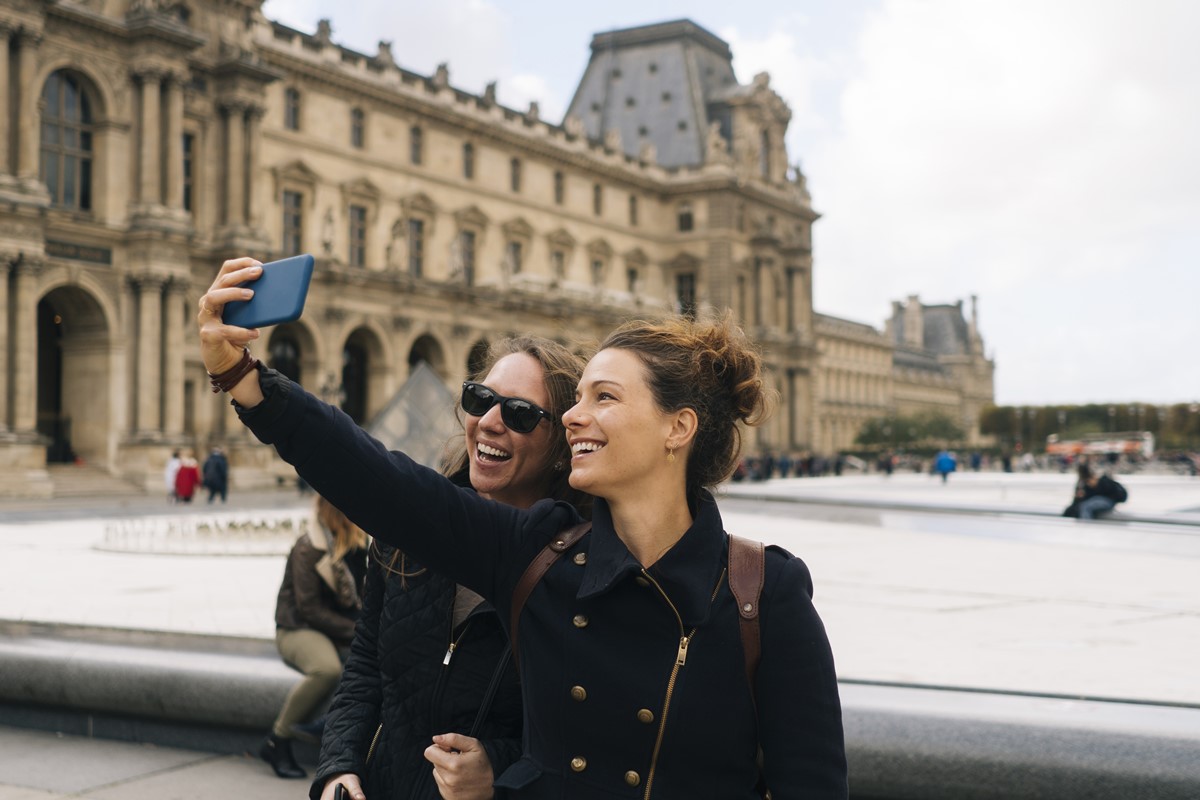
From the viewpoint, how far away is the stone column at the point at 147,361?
117 feet

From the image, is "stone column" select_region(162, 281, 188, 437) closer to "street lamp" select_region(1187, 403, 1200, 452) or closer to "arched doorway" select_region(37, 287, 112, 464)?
"arched doorway" select_region(37, 287, 112, 464)

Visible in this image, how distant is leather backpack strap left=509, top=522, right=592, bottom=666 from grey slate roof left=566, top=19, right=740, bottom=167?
70562mm

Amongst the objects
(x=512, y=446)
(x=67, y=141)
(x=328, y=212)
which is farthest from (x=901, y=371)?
(x=512, y=446)

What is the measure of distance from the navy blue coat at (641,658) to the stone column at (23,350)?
32.8 metres

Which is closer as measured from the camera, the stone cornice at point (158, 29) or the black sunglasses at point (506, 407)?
the black sunglasses at point (506, 407)

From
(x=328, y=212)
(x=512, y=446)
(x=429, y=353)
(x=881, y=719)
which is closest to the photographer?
(x=512, y=446)

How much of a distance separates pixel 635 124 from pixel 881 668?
71.8 m

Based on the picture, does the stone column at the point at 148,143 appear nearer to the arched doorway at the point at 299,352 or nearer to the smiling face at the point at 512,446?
the arched doorway at the point at 299,352

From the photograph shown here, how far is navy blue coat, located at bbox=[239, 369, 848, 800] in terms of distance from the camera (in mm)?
2283

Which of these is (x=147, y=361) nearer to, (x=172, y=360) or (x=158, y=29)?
(x=172, y=360)

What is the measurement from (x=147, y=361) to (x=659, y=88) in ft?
156

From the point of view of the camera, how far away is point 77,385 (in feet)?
119

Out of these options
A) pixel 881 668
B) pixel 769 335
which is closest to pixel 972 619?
pixel 881 668

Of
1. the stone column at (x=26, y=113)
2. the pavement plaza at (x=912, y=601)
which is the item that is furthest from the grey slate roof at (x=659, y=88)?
the pavement plaza at (x=912, y=601)
